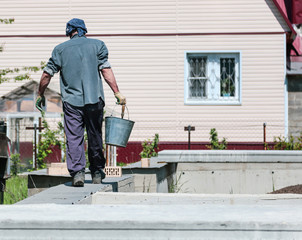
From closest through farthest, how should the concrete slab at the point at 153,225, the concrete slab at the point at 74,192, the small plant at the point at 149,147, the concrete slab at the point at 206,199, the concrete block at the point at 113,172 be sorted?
the concrete slab at the point at 153,225 → the concrete slab at the point at 74,192 → the concrete slab at the point at 206,199 → the concrete block at the point at 113,172 → the small plant at the point at 149,147

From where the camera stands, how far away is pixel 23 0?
19.4m

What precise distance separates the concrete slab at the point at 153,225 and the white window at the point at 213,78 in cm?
1565

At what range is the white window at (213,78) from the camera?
18969 mm

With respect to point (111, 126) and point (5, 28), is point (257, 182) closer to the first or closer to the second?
point (111, 126)

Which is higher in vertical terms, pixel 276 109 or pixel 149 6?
pixel 149 6

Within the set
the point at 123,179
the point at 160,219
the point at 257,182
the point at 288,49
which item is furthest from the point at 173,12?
the point at 160,219

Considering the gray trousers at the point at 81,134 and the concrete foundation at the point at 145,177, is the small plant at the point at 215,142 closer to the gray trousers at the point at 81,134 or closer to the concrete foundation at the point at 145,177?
the concrete foundation at the point at 145,177

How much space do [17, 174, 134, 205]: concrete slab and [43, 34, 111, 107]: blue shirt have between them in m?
0.92

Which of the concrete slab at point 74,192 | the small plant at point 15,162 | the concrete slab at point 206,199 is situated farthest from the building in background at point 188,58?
the concrete slab at point 206,199

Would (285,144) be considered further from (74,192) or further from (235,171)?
(74,192)

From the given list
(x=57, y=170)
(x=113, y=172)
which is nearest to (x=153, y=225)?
(x=113, y=172)

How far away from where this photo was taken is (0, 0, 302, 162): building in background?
1884 centimetres

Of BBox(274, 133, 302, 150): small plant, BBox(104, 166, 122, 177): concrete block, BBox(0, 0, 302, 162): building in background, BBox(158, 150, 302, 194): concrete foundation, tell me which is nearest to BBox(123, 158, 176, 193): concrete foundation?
BBox(104, 166, 122, 177): concrete block

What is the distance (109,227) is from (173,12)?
53.8ft
